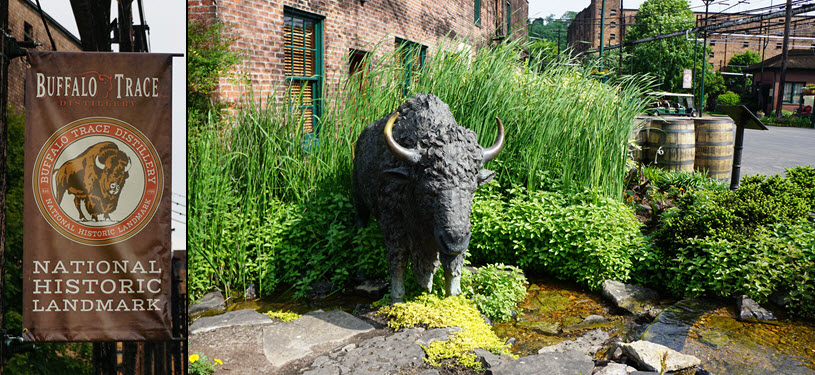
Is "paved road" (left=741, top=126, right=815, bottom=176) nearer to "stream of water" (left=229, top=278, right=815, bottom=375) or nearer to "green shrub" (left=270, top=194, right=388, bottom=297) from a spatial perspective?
"stream of water" (left=229, top=278, right=815, bottom=375)

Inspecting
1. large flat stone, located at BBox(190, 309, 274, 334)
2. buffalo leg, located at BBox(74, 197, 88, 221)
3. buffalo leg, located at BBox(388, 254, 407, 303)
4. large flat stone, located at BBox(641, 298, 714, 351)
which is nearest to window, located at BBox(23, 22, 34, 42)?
buffalo leg, located at BBox(74, 197, 88, 221)

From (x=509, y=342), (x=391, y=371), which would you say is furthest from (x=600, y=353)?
(x=391, y=371)

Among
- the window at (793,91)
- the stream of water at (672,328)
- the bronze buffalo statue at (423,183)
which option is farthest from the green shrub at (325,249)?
the window at (793,91)

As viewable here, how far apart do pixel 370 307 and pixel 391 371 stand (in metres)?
1.18

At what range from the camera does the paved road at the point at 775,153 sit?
450 inches

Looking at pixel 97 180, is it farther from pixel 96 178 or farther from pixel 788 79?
pixel 788 79

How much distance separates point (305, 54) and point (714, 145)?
668 cm

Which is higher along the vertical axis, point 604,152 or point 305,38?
point 305,38

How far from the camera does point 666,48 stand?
39.6 meters

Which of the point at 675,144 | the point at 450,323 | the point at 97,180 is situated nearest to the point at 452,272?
the point at 450,323

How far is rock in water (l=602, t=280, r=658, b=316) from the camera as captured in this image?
15.3 feet

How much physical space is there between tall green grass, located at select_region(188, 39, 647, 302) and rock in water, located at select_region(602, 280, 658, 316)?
3.45ft

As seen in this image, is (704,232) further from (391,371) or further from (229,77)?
(229,77)

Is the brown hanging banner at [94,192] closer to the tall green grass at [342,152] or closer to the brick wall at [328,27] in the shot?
the tall green grass at [342,152]
